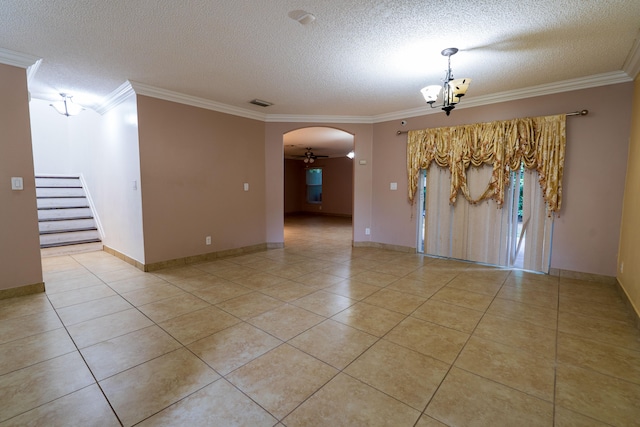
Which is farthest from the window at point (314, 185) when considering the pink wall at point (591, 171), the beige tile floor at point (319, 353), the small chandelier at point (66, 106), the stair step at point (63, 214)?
the beige tile floor at point (319, 353)

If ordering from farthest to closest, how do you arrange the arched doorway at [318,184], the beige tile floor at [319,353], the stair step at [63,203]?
the arched doorway at [318,184], the stair step at [63,203], the beige tile floor at [319,353]

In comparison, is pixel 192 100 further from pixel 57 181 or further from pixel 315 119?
pixel 57 181

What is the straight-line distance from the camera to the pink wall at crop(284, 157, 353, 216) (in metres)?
11.9

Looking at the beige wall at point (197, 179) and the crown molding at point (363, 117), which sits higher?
the crown molding at point (363, 117)

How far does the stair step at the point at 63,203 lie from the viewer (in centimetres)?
577

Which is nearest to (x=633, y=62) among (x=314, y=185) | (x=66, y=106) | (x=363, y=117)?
(x=363, y=117)

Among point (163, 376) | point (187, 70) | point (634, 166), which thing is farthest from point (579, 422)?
point (187, 70)

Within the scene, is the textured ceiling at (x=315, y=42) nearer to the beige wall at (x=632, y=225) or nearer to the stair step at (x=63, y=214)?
the beige wall at (x=632, y=225)

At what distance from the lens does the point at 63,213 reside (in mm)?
5699

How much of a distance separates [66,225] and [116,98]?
2.92 metres

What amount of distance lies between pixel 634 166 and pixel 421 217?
264 centimetres

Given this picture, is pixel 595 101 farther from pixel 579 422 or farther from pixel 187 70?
pixel 187 70

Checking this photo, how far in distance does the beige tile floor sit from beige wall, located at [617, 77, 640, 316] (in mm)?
264

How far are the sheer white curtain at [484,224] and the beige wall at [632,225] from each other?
0.75 metres
